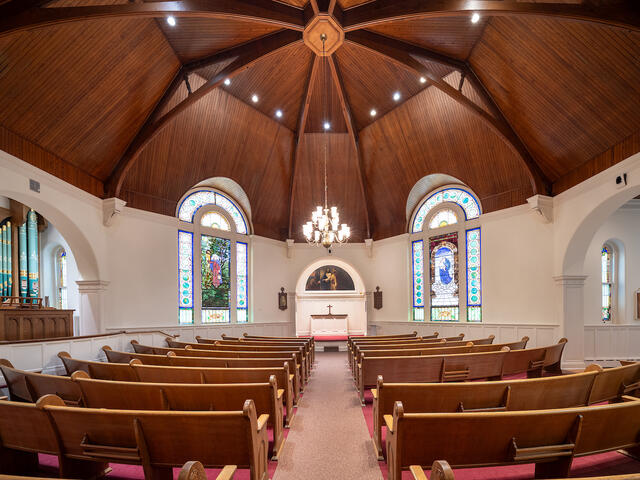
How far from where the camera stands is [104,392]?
328 cm

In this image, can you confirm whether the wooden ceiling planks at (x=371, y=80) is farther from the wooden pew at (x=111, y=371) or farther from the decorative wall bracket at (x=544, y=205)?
the wooden pew at (x=111, y=371)

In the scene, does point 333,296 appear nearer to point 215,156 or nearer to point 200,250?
point 200,250

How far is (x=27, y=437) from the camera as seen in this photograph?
97.2 inches

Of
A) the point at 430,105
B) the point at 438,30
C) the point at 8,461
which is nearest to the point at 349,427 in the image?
the point at 8,461

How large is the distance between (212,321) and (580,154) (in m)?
9.94

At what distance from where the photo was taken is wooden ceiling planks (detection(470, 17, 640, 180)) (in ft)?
19.6

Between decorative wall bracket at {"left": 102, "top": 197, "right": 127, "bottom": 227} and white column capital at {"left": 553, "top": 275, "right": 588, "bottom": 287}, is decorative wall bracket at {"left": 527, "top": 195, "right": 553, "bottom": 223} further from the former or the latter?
decorative wall bracket at {"left": 102, "top": 197, "right": 127, "bottom": 227}

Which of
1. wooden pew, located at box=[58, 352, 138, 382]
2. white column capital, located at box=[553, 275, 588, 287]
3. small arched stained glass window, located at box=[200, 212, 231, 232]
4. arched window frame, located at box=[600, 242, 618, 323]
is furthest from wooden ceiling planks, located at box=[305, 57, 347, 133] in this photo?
wooden pew, located at box=[58, 352, 138, 382]

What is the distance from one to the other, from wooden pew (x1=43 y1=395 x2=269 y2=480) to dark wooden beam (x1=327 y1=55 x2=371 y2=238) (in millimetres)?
8238

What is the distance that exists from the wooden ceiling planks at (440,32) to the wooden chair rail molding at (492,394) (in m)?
6.59

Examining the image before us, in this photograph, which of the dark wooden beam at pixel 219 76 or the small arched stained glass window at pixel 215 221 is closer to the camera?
the dark wooden beam at pixel 219 76

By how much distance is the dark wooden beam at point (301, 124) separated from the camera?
31.0 ft

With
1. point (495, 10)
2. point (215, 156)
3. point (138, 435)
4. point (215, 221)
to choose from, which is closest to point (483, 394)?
point (138, 435)

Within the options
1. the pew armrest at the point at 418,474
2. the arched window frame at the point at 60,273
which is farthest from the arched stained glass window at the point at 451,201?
the arched window frame at the point at 60,273
